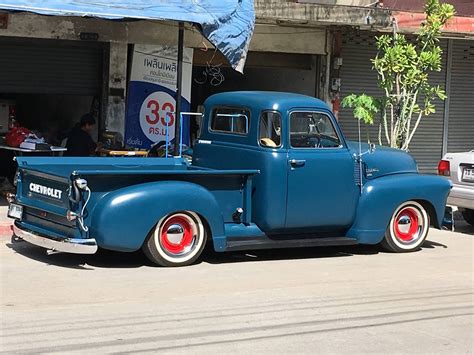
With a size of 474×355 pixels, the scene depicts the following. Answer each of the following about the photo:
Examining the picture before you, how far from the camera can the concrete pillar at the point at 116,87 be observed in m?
14.5

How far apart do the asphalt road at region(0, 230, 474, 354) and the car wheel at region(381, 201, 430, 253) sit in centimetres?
30

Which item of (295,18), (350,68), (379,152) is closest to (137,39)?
(295,18)

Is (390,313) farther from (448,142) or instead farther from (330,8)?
(448,142)

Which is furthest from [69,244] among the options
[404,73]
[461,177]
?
[404,73]

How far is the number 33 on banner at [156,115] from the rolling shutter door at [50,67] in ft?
3.31

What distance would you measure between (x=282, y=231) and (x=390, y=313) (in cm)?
247

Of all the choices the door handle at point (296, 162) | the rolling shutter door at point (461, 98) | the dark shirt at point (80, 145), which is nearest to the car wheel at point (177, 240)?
the door handle at point (296, 162)

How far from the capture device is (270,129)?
903 centimetres

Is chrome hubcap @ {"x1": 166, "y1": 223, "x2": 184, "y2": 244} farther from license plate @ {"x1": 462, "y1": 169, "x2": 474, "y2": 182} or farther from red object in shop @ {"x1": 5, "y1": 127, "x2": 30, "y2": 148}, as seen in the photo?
red object in shop @ {"x1": 5, "y1": 127, "x2": 30, "y2": 148}

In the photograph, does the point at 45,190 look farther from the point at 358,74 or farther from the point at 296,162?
the point at 358,74

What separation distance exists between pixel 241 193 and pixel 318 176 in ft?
3.18

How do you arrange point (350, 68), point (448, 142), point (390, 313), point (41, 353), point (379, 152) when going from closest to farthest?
1. point (41, 353)
2. point (390, 313)
3. point (379, 152)
4. point (350, 68)
5. point (448, 142)

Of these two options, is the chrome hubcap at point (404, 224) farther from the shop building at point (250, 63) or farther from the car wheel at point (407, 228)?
the shop building at point (250, 63)

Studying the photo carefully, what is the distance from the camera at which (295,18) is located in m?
14.4
